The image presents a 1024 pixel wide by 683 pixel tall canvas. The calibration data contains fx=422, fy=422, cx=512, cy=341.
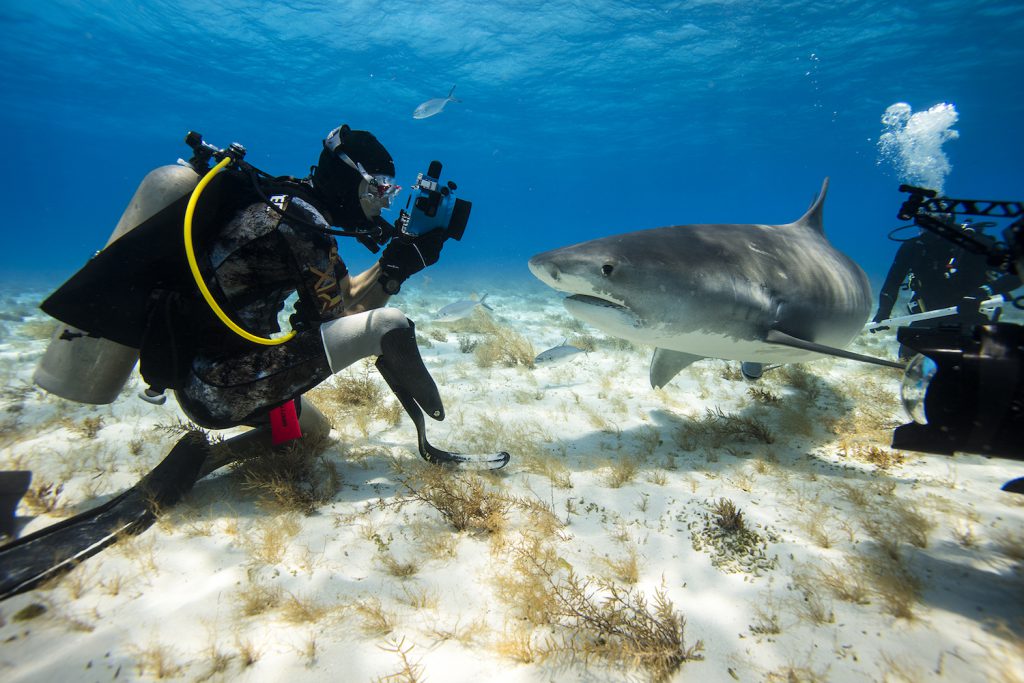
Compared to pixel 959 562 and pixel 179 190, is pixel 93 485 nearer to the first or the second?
pixel 179 190

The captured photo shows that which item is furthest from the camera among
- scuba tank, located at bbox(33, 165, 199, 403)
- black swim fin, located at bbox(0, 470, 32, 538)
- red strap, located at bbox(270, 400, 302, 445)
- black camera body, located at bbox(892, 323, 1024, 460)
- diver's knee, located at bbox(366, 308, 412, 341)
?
red strap, located at bbox(270, 400, 302, 445)

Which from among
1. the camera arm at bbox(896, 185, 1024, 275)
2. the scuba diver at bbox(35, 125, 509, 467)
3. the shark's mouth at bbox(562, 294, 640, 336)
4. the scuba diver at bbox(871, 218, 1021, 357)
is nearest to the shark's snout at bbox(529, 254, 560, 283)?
the shark's mouth at bbox(562, 294, 640, 336)

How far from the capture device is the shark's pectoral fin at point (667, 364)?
15.9 ft

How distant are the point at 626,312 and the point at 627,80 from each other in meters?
37.5

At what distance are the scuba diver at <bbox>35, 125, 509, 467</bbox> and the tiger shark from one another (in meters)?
1.54

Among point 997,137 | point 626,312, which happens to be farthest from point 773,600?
point 997,137

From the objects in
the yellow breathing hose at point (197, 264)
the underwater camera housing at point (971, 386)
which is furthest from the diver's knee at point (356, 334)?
the underwater camera housing at point (971, 386)

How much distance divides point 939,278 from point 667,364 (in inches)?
292

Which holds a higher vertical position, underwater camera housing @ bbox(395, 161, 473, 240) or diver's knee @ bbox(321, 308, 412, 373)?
underwater camera housing @ bbox(395, 161, 473, 240)

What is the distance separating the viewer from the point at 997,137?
45.0m

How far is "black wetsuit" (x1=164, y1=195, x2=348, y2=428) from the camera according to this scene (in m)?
2.43

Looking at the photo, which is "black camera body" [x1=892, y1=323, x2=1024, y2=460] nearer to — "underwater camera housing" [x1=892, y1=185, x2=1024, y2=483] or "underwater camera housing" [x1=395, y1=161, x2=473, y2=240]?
"underwater camera housing" [x1=892, y1=185, x2=1024, y2=483]

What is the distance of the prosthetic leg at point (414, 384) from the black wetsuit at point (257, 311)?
47 centimetres

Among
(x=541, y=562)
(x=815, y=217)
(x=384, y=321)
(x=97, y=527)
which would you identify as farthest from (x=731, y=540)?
(x=815, y=217)
